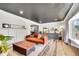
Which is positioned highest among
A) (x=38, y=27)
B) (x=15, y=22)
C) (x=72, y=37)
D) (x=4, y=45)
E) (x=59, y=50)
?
(x=15, y=22)

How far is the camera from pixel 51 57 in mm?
2164

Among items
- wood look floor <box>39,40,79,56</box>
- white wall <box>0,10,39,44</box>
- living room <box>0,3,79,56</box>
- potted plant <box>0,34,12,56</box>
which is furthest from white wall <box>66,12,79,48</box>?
potted plant <box>0,34,12,56</box>

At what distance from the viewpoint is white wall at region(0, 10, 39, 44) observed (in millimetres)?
2084

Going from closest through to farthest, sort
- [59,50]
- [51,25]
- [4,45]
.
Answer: [4,45] → [59,50] → [51,25]

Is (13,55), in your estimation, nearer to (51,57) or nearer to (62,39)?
(51,57)

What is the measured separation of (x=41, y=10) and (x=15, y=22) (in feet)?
2.05

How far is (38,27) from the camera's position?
90.3 inches

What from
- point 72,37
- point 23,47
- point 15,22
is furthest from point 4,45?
point 72,37

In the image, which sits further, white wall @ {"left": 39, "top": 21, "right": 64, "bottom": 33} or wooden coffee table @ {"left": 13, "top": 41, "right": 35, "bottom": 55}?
white wall @ {"left": 39, "top": 21, "right": 64, "bottom": 33}

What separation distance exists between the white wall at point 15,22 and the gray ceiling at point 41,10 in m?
0.09

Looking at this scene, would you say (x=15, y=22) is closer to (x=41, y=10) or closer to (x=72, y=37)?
(x=41, y=10)

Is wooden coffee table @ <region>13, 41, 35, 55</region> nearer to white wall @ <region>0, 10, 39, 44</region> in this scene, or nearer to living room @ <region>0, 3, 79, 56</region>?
living room @ <region>0, 3, 79, 56</region>

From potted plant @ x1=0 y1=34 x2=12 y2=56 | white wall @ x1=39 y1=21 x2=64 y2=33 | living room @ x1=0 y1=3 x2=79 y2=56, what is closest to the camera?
potted plant @ x1=0 y1=34 x2=12 y2=56

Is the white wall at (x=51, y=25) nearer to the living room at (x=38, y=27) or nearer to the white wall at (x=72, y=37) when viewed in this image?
the living room at (x=38, y=27)
